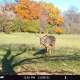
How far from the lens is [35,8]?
137 ft

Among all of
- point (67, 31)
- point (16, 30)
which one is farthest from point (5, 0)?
point (16, 30)

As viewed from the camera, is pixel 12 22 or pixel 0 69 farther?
pixel 12 22

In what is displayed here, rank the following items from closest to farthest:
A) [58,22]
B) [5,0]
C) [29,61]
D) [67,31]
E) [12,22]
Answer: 1. [29,61]
2. [12,22]
3. [67,31]
4. [58,22]
5. [5,0]

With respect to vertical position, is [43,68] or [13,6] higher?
[13,6]

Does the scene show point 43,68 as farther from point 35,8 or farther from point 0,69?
point 35,8

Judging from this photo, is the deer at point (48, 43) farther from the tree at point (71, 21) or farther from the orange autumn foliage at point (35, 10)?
the orange autumn foliage at point (35, 10)

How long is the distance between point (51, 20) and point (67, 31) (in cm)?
628

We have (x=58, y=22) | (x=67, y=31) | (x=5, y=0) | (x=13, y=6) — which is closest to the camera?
(x=67, y=31)
